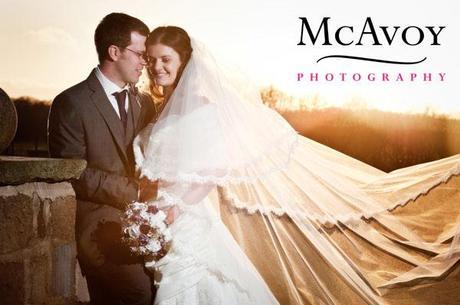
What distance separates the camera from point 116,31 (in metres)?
2.00

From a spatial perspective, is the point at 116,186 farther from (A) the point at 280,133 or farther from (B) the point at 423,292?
(B) the point at 423,292

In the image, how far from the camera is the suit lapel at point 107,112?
185 centimetres

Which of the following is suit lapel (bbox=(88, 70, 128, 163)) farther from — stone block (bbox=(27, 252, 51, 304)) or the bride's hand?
stone block (bbox=(27, 252, 51, 304))

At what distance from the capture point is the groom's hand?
1.77 meters

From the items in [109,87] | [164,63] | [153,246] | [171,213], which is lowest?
[153,246]

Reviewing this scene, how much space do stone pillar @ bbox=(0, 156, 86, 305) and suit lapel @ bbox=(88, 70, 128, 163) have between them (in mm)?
633

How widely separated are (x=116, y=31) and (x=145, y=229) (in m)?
0.98

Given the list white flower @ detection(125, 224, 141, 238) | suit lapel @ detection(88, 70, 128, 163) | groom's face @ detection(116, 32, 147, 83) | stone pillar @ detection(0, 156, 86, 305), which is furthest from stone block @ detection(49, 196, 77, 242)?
groom's face @ detection(116, 32, 147, 83)

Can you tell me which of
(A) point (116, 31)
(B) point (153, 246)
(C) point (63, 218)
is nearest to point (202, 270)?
(B) point (153, 246)

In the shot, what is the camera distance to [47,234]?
1196 millimetres

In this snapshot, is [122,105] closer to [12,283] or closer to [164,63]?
[164,63]

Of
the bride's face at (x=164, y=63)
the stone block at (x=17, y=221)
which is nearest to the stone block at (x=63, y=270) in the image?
the stone block at (x=17, y=221)

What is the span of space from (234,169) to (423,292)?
3.60 feet

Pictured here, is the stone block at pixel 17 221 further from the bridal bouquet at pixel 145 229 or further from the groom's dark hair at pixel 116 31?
the groom's dark hair at pixel 116 31
